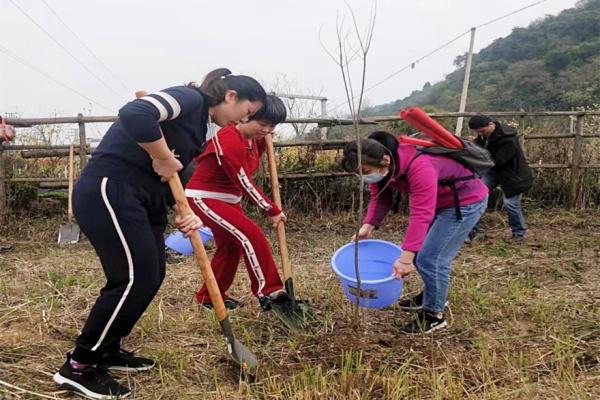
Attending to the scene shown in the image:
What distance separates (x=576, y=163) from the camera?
281 inches

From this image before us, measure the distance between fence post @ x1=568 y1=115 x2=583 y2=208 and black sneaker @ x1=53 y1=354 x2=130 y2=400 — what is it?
22.2ft

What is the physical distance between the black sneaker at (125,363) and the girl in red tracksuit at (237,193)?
878 mm

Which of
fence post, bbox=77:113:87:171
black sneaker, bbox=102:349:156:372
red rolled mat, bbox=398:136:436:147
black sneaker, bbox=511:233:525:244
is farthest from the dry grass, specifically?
fence post, bbox=77:113:87:171

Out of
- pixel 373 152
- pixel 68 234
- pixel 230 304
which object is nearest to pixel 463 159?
pixel 373 152

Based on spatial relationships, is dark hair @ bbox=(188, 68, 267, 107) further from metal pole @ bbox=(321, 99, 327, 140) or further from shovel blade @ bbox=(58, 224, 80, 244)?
metal pole @ bbox=(321, 99, 327, 140)

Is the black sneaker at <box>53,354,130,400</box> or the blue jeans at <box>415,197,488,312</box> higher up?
the blue jeans at <box>415,197,488,312</box>

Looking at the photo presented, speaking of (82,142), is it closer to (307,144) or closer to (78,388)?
(307,144)

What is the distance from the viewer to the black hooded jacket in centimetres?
567

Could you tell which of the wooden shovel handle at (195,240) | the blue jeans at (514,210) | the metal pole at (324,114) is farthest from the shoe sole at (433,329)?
the metal pole at (324,114)

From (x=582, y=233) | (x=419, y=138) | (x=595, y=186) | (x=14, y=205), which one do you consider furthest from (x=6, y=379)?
(x=595, y=186)

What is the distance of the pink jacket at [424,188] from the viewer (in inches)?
102

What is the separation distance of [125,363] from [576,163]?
668 centimetres

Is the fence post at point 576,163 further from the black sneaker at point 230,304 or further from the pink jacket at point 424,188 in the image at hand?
the black sneaker at point 230,304

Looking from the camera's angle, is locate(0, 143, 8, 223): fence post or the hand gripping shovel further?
locate(0, 143, 8, 223): fence post
